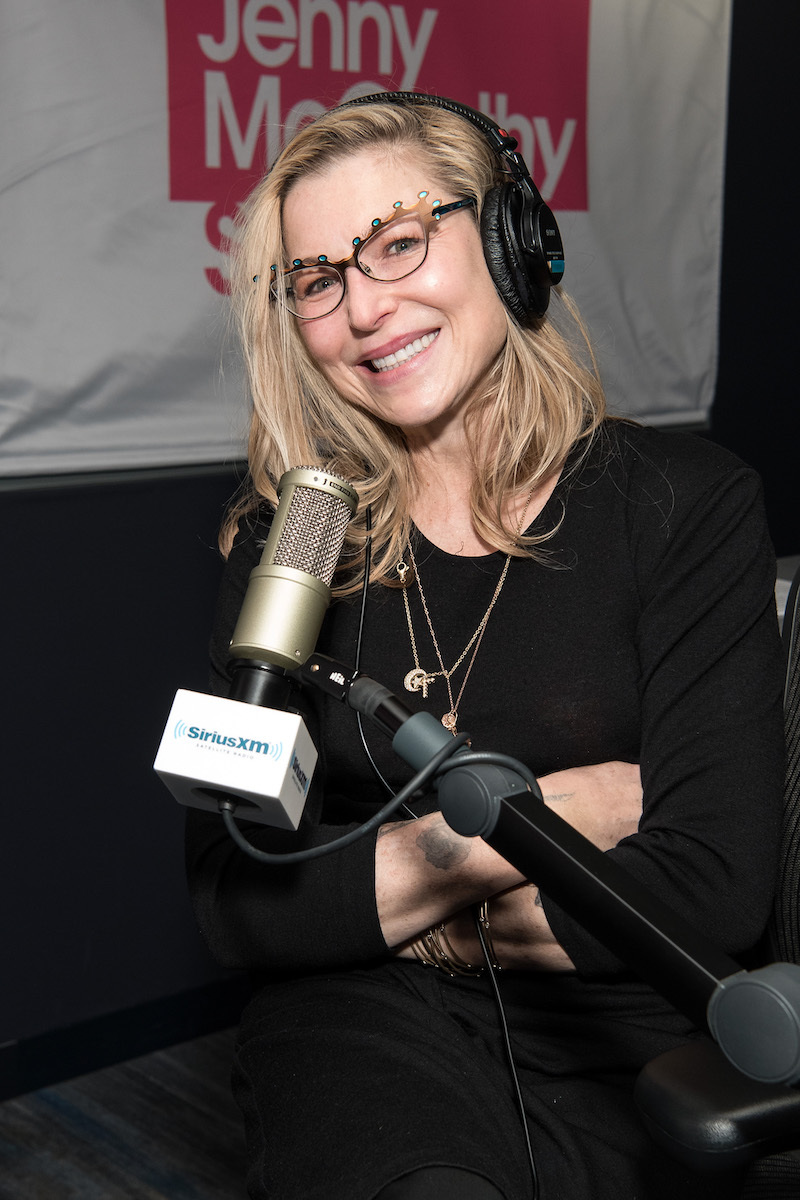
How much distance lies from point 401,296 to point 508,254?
13 centimetres

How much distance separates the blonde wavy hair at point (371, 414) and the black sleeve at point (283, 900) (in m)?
0.34

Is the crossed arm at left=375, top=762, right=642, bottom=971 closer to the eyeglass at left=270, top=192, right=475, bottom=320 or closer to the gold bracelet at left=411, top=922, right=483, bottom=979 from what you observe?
the gold bracelet at left=411, top=922, right=483, bottom=979

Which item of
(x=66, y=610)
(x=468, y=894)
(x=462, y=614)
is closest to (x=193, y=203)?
(x=66, y=610)

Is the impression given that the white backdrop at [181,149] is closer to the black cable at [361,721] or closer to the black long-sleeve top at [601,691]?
the black long-sleeve top at [601,691]

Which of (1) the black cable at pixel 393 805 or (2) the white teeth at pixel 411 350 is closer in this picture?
(1) the black cable at pixel 393 805

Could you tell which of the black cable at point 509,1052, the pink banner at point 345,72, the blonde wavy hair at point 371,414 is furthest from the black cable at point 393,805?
the pink banner at point 345,72

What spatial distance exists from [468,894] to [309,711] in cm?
29

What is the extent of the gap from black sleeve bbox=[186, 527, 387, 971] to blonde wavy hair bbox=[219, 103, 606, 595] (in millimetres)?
336

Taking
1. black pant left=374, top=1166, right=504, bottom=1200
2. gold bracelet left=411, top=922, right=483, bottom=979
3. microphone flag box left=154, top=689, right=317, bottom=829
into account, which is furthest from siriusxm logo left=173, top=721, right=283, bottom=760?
gold bracelet left=411, top=922, right=483, bottom=979

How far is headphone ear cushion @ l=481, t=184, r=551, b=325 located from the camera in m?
1.31

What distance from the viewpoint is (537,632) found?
130 centimetres

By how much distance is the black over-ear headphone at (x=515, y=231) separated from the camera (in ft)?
4.27

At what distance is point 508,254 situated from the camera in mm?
1323

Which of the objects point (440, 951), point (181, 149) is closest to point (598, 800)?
point (440, 951)
